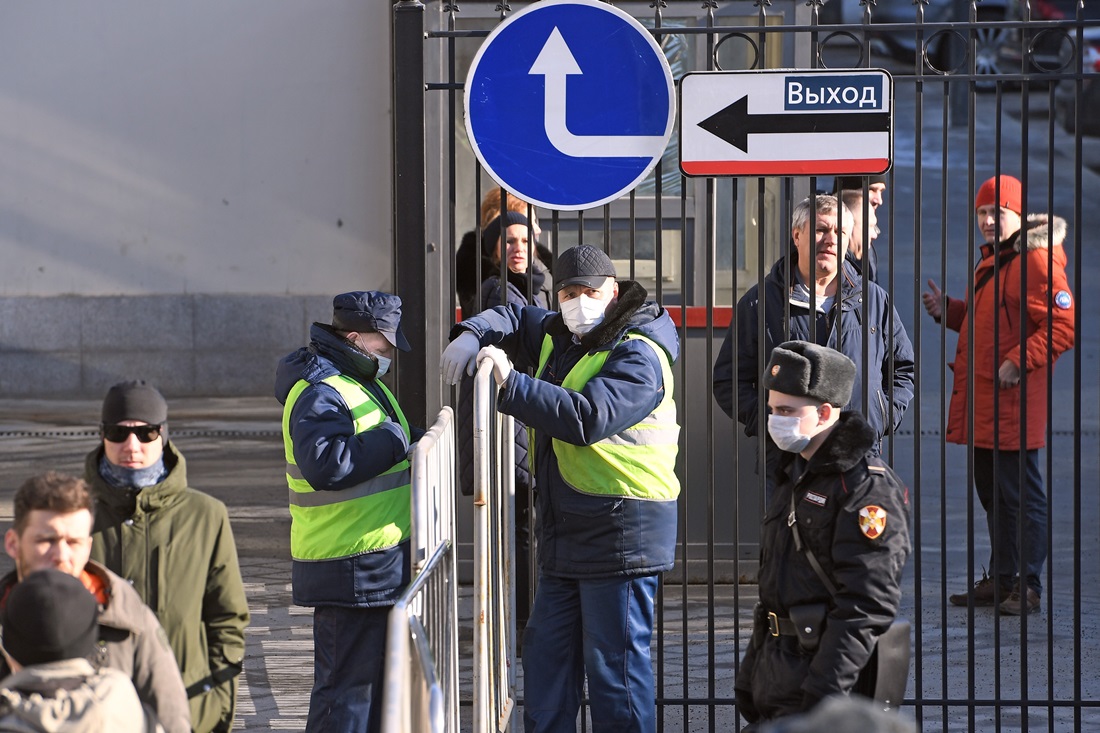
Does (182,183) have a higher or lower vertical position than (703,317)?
higher

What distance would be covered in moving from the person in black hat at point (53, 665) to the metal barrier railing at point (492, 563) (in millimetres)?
1467

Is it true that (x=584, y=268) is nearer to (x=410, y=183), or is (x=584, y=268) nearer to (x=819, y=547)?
(x=410, y=183)

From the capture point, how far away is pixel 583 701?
505cm

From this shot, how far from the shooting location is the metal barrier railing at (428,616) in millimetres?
3035

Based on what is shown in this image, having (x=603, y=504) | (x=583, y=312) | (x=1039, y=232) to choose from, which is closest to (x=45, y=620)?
(x=603, y=504)

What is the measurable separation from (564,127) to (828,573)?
177 cm

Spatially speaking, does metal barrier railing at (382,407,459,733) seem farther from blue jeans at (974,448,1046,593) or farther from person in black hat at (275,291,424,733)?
blue jeans at (974,448,1046,593)

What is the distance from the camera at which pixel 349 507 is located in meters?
4.61

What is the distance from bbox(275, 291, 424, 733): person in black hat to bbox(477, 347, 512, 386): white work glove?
33cm

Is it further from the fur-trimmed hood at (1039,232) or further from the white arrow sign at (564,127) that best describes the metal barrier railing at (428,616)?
the fur-trimmed hood at (1039,232)

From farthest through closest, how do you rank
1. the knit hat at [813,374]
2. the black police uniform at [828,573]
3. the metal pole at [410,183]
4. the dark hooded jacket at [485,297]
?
1. the dark hooded jacket at [485,297]
2. the metal pole at [410,183]
3. the knit hat at [813,374]
4. the black police uniform at [828,573]

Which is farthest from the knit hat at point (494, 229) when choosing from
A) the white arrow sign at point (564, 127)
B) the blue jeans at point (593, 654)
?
the blue jeans at point (593, 654)

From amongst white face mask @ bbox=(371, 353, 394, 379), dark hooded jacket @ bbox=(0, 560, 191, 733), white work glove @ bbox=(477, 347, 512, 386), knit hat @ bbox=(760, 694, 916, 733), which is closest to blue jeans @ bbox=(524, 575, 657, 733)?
white work glove @ bbox=(477, 347, 512, 386)

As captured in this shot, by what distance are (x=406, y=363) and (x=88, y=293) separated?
9.26 meters
